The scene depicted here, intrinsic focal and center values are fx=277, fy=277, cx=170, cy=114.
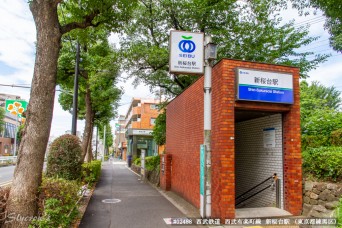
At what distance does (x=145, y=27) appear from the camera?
49.5 ft

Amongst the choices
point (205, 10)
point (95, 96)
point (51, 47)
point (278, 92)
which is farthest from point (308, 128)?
point (95, 96)

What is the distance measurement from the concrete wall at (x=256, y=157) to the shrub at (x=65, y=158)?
588cm

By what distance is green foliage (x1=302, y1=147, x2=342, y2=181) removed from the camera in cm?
662

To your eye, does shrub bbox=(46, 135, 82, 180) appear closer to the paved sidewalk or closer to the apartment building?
the paved sidewalk

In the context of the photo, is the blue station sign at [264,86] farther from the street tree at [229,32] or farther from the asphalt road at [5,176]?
the asphalt road at [5,176]

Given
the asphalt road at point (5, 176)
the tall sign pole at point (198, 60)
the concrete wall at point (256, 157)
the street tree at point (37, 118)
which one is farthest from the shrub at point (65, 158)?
the asphalt road at point (5, 176)

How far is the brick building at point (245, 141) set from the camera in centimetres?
691

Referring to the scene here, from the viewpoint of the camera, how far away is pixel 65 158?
930 cm

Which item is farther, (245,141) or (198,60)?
(245,141)

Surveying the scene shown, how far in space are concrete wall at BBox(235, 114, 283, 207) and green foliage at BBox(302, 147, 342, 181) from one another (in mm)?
727

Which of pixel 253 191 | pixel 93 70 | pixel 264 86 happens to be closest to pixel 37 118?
pixel 264 86

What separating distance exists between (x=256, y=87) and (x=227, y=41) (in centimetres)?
703

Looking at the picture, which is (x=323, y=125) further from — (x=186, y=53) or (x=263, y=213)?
(x=186, y=53)

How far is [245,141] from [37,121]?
273 inches
